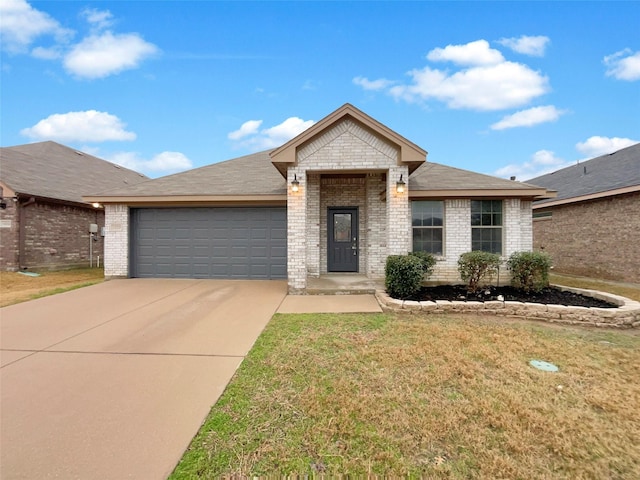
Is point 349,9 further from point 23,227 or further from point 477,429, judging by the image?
point 23,227

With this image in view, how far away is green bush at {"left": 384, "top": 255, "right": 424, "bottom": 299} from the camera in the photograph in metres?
6.55

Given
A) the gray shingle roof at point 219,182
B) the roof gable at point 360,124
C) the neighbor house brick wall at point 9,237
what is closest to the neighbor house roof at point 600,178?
the roof gable at point 360,124

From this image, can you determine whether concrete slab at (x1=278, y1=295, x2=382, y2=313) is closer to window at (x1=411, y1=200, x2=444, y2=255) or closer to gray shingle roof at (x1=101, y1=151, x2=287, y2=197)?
window at (x1=411, y1=200, x2=444, y2=255)

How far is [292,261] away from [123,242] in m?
6.33

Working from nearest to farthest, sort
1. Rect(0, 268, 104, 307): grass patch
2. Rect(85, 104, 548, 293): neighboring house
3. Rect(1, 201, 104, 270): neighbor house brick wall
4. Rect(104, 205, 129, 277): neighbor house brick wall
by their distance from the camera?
1. Rect(0, 268, 104, 307): grass patch
2. Rect(85, 104, 548, 293): neighboring house
3. Rect(104, 205, 129, 277): neighbor house brick wall
4. Rect(1, 201, 104, 270): neighbor house brick wall

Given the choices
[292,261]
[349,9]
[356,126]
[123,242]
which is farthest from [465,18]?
[123,242]

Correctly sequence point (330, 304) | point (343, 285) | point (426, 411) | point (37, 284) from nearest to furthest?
point (426, 411) < point (330, 304) < point (343, 285) < point (37, 284)

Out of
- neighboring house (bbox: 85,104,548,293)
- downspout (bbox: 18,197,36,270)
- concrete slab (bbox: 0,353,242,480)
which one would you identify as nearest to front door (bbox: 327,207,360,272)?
neighboring house (bbox: 85,104,548,293)

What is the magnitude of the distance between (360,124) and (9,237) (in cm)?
1377

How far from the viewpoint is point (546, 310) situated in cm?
568

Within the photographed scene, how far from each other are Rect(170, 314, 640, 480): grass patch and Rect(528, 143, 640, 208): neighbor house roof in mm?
8536

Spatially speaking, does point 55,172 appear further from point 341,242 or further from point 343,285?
point 343,285

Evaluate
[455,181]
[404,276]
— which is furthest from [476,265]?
[455,181]

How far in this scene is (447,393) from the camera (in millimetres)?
2988
